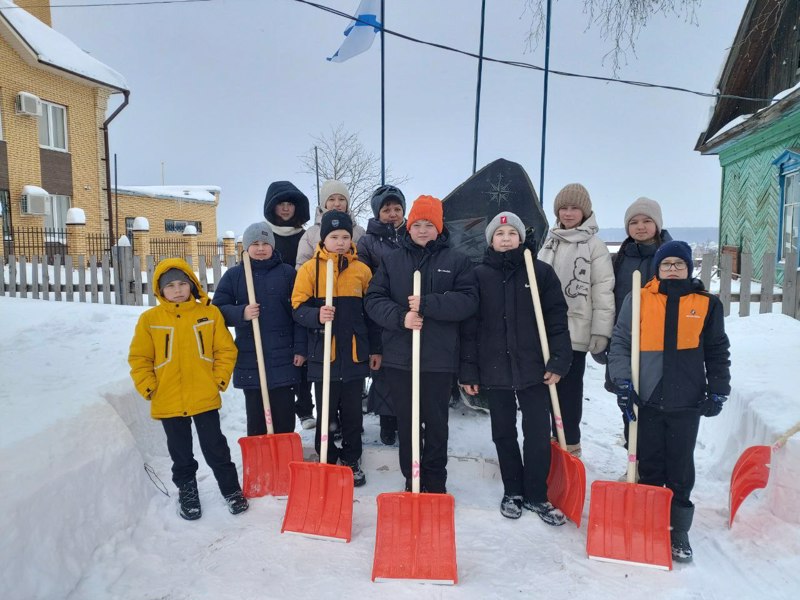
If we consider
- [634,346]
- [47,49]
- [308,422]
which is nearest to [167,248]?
[47,49]

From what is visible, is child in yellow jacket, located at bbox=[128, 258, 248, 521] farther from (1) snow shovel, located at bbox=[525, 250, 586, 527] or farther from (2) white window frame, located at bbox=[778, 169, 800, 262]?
(2) white window frame, located at bbox=[778, 169, 800, 262]

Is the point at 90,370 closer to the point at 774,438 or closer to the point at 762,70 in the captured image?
the point at 774,438

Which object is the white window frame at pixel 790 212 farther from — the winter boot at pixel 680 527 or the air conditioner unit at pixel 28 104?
the air conditioner unit at pixel 28 104

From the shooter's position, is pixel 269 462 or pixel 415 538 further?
pixel 269 462

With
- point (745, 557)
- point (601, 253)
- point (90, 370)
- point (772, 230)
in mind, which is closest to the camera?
point (745, 557)

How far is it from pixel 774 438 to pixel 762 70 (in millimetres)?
11317

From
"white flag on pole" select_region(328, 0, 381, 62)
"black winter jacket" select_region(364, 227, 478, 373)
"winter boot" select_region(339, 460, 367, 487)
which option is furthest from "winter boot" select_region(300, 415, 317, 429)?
"white flag on pole" select_region(328, 0, 381, 62)

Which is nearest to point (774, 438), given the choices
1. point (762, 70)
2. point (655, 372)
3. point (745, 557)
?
point (745, 557)

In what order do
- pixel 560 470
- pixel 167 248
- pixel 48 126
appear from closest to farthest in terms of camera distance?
1. pixel 560 470
2. pixel 48 126
3. pixel 167 248

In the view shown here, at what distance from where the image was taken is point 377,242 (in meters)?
3.47

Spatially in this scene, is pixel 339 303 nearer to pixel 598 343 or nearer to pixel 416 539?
pixel 416 539

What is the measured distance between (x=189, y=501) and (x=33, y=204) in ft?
55.1

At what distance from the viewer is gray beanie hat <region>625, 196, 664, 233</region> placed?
3131 mm

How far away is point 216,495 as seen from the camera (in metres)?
3.15
